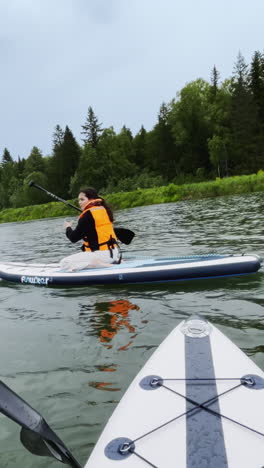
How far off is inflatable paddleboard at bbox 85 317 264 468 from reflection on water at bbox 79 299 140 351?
106 cm

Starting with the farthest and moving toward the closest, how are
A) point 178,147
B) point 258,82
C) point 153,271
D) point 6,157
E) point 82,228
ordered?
point 6,157 < point 178,147 < point 258,82 < point 82,228 < point 153,271

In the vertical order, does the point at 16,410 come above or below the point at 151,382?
above

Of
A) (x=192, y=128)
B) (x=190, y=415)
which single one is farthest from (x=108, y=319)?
(x=192, y=128)

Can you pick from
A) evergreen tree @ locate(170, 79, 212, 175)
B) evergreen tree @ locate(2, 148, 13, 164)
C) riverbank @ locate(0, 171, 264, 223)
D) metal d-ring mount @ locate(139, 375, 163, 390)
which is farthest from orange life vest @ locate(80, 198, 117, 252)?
evergreen tree @ locate(2, 148, 13, 164)

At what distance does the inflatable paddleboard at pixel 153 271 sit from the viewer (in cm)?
517

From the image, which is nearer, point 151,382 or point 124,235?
point 151,382

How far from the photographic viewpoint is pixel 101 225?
18.5 feet

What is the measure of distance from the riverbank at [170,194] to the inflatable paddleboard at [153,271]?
786 inches

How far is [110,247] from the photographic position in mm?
5852

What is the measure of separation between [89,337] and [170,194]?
24.7 m

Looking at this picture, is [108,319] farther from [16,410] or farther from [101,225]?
[16,410]

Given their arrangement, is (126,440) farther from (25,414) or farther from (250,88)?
(250,88)

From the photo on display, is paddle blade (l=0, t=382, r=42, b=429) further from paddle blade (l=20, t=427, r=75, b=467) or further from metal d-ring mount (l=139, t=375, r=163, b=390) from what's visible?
metal d-ring mount (l=139, t=375, r=163, b=390)

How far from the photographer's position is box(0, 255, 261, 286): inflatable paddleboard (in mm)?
5170
